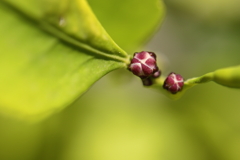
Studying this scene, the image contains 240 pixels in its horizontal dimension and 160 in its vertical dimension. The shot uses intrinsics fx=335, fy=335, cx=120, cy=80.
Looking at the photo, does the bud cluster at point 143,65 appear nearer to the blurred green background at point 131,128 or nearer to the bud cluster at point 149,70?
the bud cluster at point 149,70

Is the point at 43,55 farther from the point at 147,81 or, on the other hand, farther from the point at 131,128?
the point at 131,128

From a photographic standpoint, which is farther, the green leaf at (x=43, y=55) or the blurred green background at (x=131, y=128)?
the blurred green background at (x=131, y=128)

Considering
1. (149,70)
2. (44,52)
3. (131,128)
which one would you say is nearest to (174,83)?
(149,70)

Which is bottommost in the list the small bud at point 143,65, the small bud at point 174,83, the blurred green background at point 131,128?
the small bud at point 174,83

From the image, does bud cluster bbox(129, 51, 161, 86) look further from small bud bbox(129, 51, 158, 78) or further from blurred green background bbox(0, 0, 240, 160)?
blurred green background bbox(0, 0, 240, 160)

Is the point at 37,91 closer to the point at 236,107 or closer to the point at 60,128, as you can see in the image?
the point at 60,128

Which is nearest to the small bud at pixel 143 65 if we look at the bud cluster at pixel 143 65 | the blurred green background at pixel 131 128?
the bud cluster at pixel 143 65

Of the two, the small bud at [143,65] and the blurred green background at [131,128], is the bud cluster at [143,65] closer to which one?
A: the small bud at [143,65]

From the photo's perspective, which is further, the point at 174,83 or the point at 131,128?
the point at 131,128

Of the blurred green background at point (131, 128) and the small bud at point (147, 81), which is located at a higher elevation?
the blurred green background at point (131, 128)
